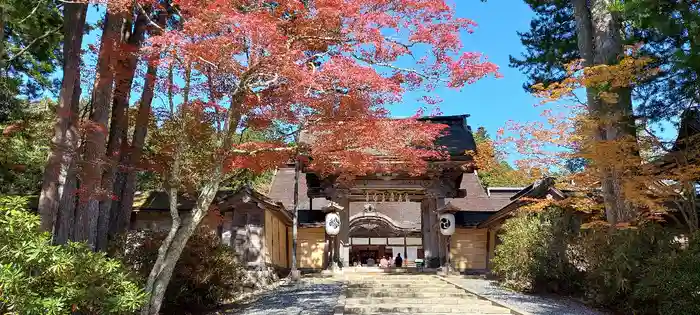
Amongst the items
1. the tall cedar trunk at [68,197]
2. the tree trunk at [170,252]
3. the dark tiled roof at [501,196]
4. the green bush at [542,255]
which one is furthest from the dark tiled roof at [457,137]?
the tall cedar trunk at [68,197]

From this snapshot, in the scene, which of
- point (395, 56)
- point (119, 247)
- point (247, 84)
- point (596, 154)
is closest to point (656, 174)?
point (596, 154)

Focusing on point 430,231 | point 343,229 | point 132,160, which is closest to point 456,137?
point 430,231

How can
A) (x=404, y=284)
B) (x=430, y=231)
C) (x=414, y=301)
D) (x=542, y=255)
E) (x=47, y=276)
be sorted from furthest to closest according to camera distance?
(x=430, y=231), (x=404, y=284), (x=542, y=255), (x=414, y=301), (x=47, y=276)

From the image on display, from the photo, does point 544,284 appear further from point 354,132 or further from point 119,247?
point 119,247

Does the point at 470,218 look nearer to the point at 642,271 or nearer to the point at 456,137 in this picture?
the point at 456,137

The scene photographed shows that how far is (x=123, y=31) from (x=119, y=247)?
4453 millimetres

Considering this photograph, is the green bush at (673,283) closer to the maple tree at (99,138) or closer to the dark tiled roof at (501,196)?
the maple tree at (99,138)

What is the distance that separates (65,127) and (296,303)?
4.97 metres

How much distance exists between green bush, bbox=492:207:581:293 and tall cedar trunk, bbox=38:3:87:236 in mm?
8921

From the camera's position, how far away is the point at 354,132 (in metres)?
8.20

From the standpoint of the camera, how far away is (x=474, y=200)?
20.1 m

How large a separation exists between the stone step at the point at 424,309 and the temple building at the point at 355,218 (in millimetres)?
5290

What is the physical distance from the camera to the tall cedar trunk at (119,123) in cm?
918

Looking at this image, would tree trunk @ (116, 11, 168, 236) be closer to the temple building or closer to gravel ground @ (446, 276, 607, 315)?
the temple building
